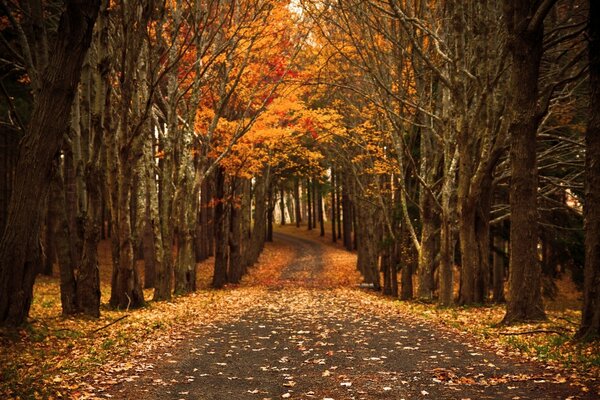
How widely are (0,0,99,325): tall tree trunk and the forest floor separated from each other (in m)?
0.90

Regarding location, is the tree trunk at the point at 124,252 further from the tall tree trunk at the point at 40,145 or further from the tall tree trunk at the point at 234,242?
the tall tree trunk at the point at 234,242

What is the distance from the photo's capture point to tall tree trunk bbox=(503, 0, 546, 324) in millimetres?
9719

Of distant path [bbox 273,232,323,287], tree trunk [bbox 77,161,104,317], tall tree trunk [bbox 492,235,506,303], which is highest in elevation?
tree trunk [bbox 77,161,104,317]

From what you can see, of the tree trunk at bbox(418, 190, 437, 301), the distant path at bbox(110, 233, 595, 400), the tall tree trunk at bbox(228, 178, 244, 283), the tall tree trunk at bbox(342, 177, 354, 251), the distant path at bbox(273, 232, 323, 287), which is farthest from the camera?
the tall tree trunk at bbox(342, 177, 354, 251)

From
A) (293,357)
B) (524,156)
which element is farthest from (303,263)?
(293,357)

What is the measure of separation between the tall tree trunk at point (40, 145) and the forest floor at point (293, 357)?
90cm

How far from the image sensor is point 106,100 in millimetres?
13141

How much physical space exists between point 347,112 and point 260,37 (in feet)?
22.2

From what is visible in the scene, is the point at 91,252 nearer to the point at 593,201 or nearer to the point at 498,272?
the point at 593,201

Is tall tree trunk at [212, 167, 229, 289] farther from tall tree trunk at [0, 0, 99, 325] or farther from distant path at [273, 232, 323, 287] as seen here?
tall tree trunk at [0, 0, 99, 325]

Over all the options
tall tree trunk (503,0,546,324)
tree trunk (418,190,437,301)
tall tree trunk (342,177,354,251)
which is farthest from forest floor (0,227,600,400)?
tall tree trunk (342,177,354,251)

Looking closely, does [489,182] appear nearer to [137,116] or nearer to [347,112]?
[137,116]

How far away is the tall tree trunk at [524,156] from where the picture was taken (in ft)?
31.9

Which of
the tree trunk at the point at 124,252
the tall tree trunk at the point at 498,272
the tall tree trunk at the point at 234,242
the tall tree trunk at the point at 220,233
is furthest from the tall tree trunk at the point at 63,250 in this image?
the tall tree trunk at the point at 498,272
